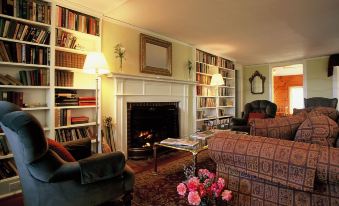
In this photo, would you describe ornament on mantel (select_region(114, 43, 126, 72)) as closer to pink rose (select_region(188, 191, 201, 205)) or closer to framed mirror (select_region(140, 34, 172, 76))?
framed mirror (select_region(140, 34, 172, 76))

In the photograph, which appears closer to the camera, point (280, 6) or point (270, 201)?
point (270, 201)

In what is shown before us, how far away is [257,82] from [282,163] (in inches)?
256

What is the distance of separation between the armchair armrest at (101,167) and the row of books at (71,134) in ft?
4.60

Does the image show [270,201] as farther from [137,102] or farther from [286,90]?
[286,90]

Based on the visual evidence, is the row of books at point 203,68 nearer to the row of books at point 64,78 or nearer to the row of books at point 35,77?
the row of books at point 64,78

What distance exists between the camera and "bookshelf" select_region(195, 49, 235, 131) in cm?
499

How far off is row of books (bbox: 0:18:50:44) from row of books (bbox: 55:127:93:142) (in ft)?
3.80

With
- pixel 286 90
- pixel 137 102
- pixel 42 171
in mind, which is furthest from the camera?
pixel 286 90

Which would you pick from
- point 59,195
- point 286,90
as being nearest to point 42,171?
point 59,195

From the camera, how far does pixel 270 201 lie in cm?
138

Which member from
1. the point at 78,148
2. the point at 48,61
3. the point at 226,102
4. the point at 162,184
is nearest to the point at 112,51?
the point at 48,61

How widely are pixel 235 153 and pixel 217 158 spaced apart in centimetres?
17

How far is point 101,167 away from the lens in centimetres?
147

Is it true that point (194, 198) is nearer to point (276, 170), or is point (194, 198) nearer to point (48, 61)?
point (276, 170)
